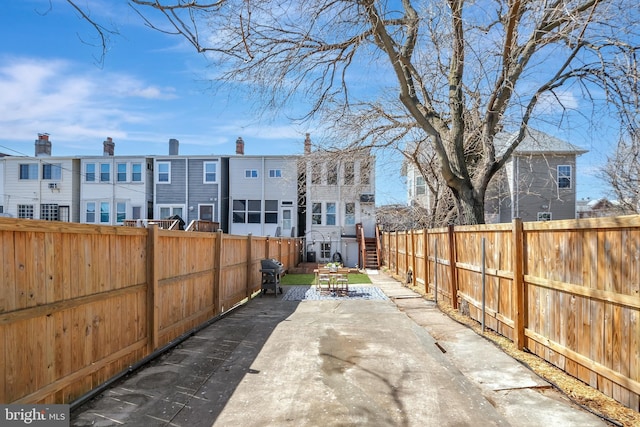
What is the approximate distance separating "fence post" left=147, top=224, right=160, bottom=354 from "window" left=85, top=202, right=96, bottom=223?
2503 centimetres

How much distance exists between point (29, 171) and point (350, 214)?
21.4m

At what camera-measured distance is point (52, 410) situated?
3705 mm

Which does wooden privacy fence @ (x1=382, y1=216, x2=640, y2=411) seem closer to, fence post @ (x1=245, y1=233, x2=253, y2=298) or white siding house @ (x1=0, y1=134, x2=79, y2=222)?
fence post @ (x1=245, y1=233, x2=253, y2=298)

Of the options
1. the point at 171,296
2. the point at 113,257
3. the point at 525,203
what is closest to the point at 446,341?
the point at 171,296

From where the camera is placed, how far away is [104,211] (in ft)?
90.6

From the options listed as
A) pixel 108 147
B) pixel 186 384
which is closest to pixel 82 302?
pixel 186 384

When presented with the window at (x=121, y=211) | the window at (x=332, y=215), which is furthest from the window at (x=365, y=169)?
the window at (x=121, y=211)

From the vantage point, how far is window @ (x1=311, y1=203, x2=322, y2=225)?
27188mm

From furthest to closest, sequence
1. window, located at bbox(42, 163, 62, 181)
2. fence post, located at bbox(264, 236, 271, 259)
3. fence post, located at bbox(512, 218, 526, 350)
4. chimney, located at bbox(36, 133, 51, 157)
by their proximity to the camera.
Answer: chimney, located at bbox(36, 133, 51, 157), window, located at bbox(42, 163, 62, 181), fence post, located at bbox(264, 236, 271, 259), fence post, located at bbox(512, 218, 526, 350)

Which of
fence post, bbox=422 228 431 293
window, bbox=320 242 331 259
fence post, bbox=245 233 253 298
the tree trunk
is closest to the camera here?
the tree trunk

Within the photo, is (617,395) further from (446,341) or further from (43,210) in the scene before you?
(43,210)

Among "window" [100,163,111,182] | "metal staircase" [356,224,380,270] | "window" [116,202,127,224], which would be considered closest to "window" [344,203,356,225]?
"metal staircase" [356,224,380,270]

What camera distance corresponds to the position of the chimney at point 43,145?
28.5 meters

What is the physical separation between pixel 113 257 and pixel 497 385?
466cm
